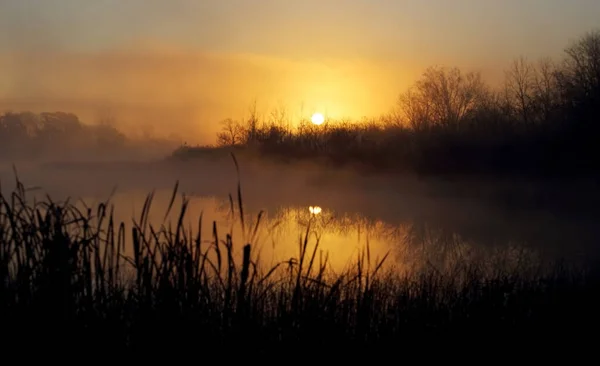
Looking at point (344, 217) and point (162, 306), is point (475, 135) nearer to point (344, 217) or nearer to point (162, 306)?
point (344, 217)

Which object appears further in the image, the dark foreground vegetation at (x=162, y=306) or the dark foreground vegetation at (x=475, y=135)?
the dark foreground vegetation at (x=475, y=135)

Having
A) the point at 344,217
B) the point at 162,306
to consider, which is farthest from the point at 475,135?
the point at 162,306

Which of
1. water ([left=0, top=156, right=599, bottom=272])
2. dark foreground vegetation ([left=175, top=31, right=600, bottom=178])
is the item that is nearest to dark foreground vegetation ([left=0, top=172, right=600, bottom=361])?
water ([left=0, top=156, right=599, bottom=272])

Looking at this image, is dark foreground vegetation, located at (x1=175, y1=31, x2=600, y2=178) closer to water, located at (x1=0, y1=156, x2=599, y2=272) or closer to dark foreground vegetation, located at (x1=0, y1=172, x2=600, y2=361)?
water, located at (x1=0, y1=156, x2=599, y2=272)

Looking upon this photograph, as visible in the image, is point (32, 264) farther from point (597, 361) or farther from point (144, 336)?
point (597, 361)

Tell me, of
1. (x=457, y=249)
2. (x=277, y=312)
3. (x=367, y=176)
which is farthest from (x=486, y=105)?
(x=277, y=312)

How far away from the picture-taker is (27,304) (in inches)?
164

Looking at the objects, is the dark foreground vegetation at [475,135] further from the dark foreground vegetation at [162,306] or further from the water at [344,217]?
the dark foreground vegetation at [162,306]

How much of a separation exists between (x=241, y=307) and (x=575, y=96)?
2729 cm

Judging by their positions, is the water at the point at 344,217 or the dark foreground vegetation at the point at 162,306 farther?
the water at the point at 344,217

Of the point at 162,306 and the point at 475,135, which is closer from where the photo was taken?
the point at 162,306

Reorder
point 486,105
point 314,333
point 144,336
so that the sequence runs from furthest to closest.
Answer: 1. point 486,105
2. point 314,333
3. point 144,336

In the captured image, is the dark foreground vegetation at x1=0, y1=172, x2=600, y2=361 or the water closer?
the dark foreground vegetation at x1=0, y1=172, x2=600, y2=361

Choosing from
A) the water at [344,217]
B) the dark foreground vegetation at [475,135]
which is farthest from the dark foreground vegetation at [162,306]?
the dark foreground vegetation at [475,135]
